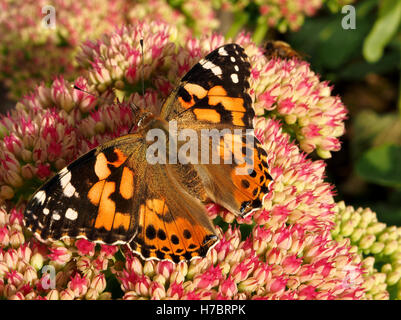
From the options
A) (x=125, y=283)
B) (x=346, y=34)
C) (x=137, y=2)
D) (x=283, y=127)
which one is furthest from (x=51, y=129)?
(x=346, y=34)

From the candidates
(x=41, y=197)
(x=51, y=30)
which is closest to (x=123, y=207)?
(x=41, y=197)

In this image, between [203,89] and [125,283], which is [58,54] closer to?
[203,89]

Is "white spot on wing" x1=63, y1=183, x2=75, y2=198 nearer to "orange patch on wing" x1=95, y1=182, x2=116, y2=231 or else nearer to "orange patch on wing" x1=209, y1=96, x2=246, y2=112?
"orange patch on wing" x1=95, y1=182, x2=116, y2=231

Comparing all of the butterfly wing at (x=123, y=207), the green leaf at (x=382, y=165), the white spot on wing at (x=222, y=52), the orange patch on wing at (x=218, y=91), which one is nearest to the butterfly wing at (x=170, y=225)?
the butterfly wing at (x=123, y=207)

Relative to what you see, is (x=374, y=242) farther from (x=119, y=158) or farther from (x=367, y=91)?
(x=367, y=91)

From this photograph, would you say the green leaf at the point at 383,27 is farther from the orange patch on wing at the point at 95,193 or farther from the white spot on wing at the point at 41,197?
the white spot on wing at the point at 41,197

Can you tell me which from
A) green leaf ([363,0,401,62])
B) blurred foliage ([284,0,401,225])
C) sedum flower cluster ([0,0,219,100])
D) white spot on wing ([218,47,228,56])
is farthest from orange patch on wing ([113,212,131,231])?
green leaf ([363,0,401,62])
